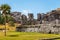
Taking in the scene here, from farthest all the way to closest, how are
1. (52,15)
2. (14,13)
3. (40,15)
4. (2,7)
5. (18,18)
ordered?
(14,13)
(18,18)
(40,15)
(52,15)
(2,7)

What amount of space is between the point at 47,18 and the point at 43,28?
21884 millimetres

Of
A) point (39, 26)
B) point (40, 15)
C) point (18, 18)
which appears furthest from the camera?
point (18, 18)

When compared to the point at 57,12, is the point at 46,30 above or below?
below

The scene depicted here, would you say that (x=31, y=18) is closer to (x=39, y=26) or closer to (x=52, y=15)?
(x=52, y=15)

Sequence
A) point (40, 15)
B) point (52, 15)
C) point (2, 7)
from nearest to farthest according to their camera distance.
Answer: point (2, 7) → point (52, 15) → point (40, 15)

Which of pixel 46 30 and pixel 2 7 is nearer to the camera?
pixel 2 7

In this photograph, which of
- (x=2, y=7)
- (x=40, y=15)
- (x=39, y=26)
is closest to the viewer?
(x=2, y=7)

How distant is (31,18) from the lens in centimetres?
10106

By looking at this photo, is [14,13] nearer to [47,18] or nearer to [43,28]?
[47,18]

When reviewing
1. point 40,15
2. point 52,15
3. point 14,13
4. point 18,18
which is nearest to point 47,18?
point 52,15

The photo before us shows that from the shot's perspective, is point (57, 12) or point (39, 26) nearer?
point (39, 26)

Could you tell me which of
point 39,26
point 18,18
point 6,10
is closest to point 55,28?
point 39,26

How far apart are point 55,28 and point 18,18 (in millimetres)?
53735

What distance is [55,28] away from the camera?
65.9 m
